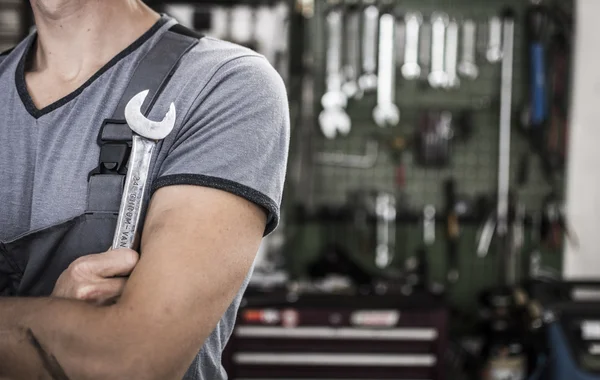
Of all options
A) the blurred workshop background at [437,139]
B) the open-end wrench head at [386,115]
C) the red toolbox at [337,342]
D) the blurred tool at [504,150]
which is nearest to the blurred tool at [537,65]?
the blurred workshop background at [437,139]

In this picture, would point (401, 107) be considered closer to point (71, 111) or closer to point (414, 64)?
point (414, 64)

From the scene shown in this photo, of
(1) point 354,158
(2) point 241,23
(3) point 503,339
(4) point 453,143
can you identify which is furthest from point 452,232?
(2) point 241,23

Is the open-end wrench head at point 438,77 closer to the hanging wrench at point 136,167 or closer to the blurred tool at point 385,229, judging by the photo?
the blurred tool at point 385,229

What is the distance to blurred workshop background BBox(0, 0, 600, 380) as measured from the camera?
13.8 ft

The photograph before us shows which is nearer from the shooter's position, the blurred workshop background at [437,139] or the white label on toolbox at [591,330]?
the white label on toolbox at [591,330]

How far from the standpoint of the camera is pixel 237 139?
1139mm

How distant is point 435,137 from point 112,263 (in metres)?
3.37

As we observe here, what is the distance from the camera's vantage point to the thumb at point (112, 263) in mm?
1111

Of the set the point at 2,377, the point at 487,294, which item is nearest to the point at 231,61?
the point at 2,377

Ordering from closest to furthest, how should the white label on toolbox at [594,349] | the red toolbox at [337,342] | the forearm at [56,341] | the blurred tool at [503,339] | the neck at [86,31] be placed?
1. the forearm at [56,341]
2. the neck at [86,31]
3. the white label on toolbox at [594,349]
4. the red toolbox at [337,342]
5. the blurred tool at [503,339]

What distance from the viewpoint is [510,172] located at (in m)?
4.35

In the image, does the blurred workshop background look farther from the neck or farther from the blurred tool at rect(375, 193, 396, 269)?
the neck

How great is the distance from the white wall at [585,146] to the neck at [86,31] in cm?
351

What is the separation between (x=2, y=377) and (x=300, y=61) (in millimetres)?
3380
